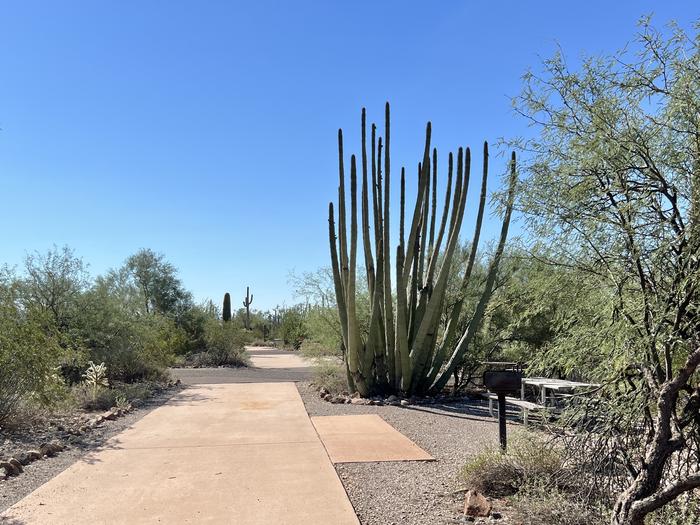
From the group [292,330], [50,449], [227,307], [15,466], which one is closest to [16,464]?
[15,466]

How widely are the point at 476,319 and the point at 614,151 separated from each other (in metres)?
8.82

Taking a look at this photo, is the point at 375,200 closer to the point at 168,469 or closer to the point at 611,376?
the point at 168,469

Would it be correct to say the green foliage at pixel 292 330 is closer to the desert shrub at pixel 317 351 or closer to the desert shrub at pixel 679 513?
the desert shrub at pixel 317 351

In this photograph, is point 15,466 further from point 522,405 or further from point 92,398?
point 522,405

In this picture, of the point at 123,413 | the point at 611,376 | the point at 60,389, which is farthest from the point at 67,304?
the point at 611,376

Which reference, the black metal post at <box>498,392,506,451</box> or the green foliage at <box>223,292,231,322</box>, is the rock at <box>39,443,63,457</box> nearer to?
the black metal post at <box>498,392,506,451</box>

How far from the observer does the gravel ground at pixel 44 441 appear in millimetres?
5984

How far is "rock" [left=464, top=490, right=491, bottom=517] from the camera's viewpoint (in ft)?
16.1

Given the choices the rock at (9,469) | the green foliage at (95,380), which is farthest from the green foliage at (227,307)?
the rock at (9,469)

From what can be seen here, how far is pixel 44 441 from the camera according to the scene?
827 cm

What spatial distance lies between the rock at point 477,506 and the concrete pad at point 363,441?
2.07 m

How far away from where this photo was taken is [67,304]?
48.8 ft

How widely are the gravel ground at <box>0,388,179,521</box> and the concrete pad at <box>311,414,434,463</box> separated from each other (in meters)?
3.17

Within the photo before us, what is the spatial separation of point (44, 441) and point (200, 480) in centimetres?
335
